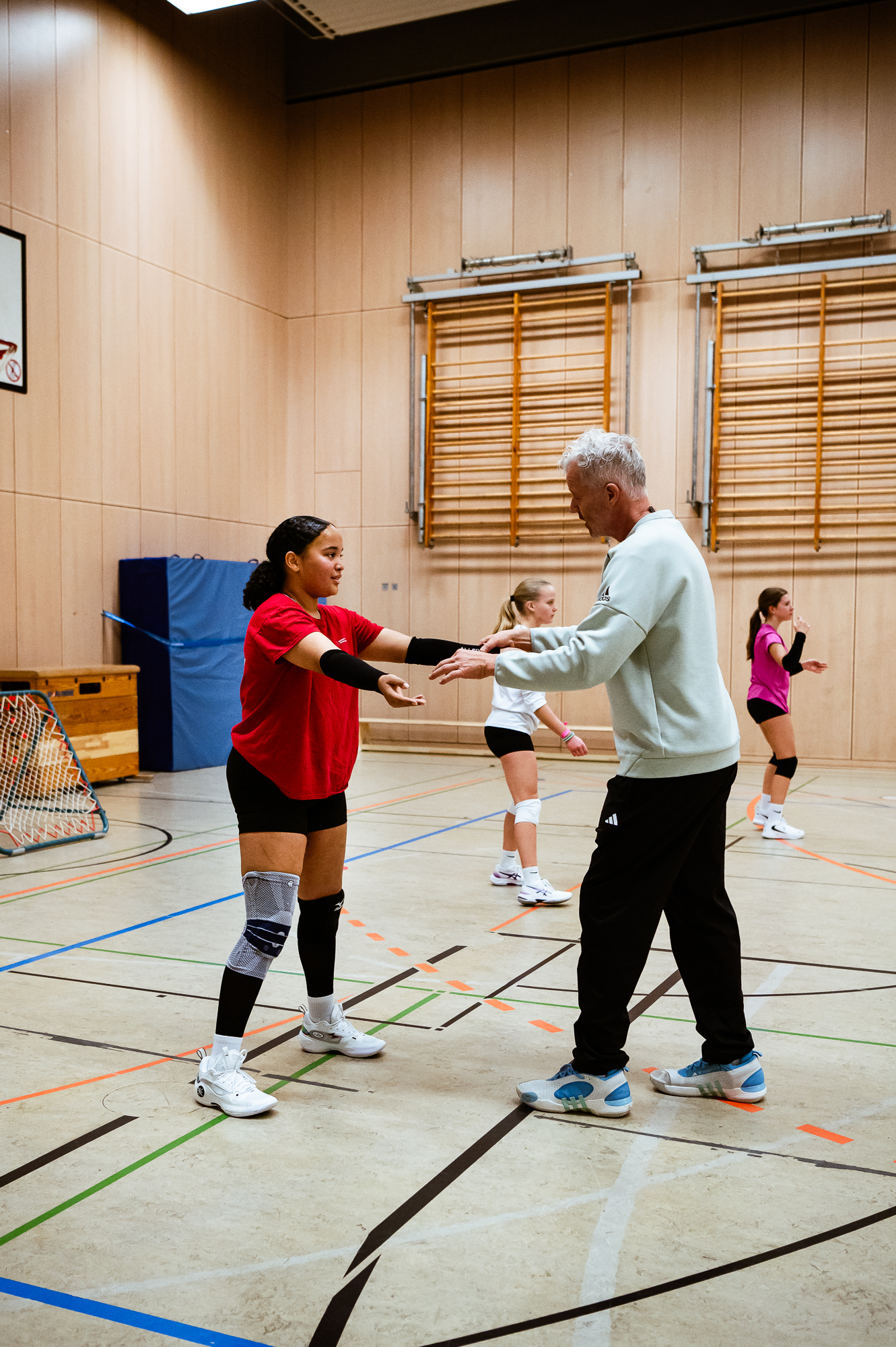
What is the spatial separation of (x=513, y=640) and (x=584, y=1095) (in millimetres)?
1222

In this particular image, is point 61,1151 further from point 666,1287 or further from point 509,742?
point 509,742

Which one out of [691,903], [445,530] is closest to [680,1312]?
[691,903]

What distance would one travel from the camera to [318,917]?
3.26m

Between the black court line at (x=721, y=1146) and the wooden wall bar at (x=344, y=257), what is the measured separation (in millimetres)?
7623

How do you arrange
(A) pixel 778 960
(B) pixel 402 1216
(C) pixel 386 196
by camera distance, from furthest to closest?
(C) pixel 386 196
(A) pixel 778 960
(B) pixel 402 1216

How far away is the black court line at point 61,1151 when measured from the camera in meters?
2.57

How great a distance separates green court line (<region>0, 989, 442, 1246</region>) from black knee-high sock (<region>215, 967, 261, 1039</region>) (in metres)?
0.21

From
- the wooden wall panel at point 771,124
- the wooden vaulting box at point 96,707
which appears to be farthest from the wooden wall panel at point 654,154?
the wooden vaulting box at point 96,707

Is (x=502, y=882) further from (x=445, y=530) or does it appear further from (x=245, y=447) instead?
(x=245, y=447)

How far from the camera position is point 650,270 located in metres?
11.4

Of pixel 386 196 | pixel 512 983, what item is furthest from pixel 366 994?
pixel 386 196

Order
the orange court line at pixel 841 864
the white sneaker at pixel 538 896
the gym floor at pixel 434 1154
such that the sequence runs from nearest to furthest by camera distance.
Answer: the gym floor at pixel 434 1154 < the white sneaker at pixel 538 896 < the orange court line at pixel 841 864

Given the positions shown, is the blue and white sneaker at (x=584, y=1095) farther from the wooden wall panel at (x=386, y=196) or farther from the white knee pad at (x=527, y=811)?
the wooden wall panel at (x=386, y=196)

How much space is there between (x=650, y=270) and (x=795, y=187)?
1.56 metres
